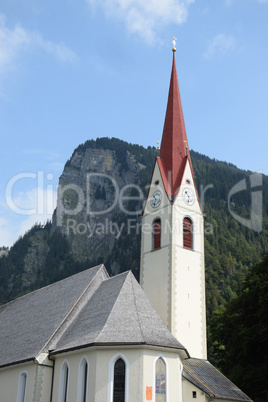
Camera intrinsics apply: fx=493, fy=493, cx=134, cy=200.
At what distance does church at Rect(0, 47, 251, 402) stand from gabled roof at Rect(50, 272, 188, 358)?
0.17 feet

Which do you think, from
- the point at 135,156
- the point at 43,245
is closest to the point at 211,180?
the point at 135,156

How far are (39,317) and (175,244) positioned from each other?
958 centimetres

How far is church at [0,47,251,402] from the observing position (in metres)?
21.3

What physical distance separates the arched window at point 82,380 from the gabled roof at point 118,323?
0.89 meters

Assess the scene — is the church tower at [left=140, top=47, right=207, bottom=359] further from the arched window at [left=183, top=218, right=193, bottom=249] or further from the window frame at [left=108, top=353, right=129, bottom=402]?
the window frame at [left=108, top=353, right=129, bottom=402]

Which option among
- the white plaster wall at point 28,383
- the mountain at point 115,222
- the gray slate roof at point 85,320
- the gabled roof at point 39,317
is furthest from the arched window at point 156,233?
the mountain at point 115,222

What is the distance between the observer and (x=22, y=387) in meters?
24.7

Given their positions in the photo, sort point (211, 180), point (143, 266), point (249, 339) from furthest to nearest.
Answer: point (211, 180), point (143, 266), point (249, 339)

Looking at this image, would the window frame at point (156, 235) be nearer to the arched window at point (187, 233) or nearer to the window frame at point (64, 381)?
the arched window at point (187, 233)

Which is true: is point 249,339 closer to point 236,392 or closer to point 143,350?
point 236,392

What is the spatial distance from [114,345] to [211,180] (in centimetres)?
13134

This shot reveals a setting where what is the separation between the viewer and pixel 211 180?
491ft

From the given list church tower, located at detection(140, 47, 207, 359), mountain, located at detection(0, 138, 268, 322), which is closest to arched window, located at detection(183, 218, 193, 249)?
church tower, located at detection(140, 47, 207, 359)

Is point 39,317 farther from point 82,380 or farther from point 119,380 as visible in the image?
point 119,380
